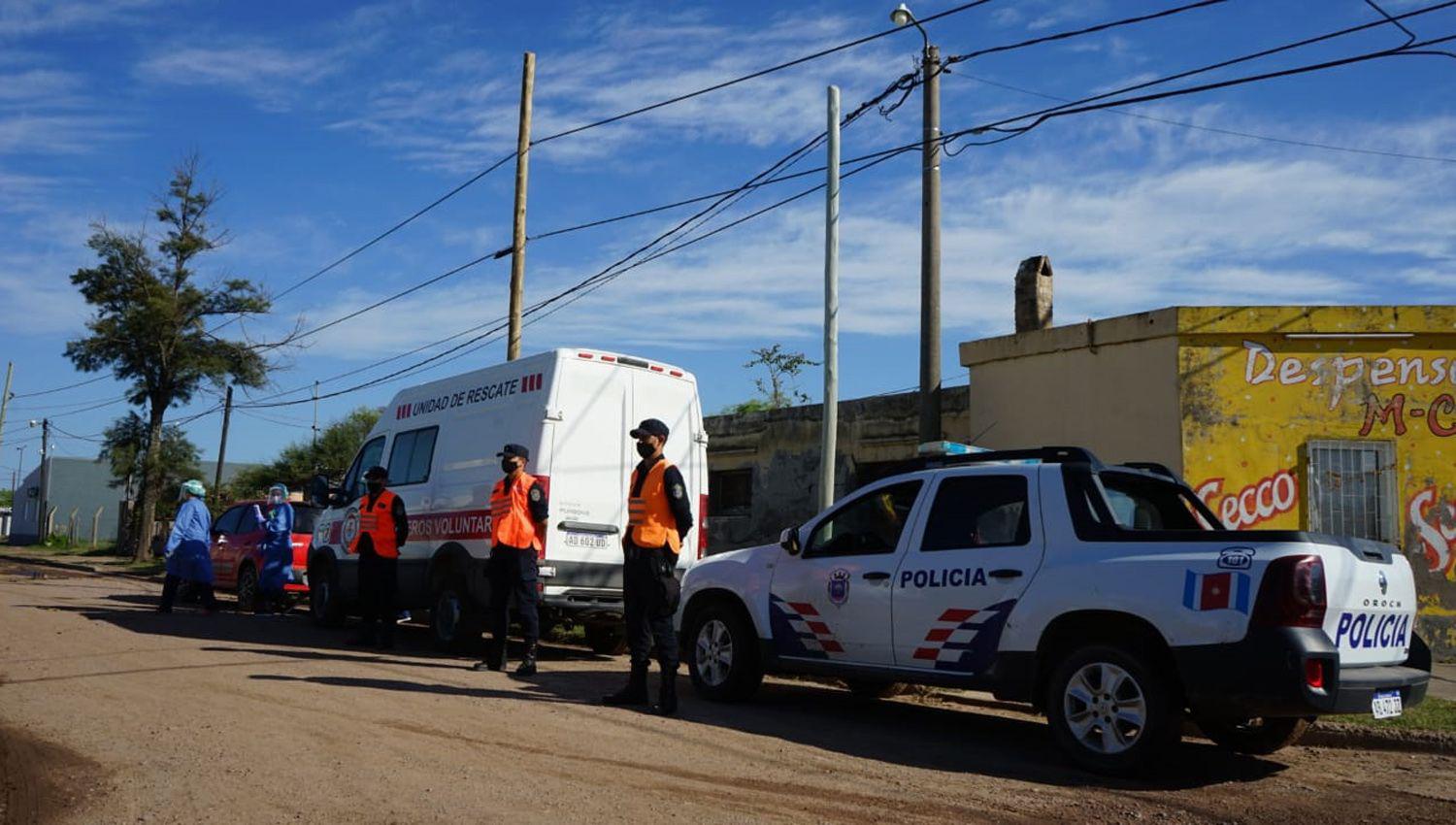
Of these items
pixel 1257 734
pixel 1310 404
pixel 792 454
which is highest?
pixel 1310 404

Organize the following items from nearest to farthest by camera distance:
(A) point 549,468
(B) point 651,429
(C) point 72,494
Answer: (B) point 651,429 → (A) point 549,468 → (C) point 72,494

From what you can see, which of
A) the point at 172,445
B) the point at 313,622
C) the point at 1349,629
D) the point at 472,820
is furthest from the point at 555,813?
the point at 172,445

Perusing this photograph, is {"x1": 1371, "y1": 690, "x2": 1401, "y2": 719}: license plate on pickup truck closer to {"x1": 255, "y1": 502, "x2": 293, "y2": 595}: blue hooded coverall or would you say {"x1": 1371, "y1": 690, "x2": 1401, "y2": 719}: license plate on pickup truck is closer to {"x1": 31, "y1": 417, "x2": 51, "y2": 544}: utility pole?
{"x1": 255, "y1": 502, "x2": 293, "y2": 595}: blue hooded coverall

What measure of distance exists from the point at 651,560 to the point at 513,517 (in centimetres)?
190

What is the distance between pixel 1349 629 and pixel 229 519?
15.9 metres

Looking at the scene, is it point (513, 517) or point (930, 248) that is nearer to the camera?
point (513, 517)

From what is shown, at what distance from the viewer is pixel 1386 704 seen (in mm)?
6195

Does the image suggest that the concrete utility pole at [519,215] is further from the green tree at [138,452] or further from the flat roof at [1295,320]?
the green tree at [138,452]

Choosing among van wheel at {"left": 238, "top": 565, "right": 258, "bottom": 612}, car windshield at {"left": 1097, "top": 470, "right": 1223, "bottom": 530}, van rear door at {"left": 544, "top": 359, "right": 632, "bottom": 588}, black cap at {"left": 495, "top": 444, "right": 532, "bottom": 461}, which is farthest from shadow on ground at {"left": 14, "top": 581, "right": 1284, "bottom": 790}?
van wheel at {"left": 238, "top": 565, "right": 258, "bottom": 612}

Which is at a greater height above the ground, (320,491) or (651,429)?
(651,429)

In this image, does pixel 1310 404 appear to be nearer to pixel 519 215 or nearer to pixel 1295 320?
Result: pixel 1295 320

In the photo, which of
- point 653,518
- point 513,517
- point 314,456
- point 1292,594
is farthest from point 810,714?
point 314,456

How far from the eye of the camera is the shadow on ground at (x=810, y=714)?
681 cm

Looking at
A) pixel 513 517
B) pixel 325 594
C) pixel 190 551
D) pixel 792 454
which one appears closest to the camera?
pixel 513 517
